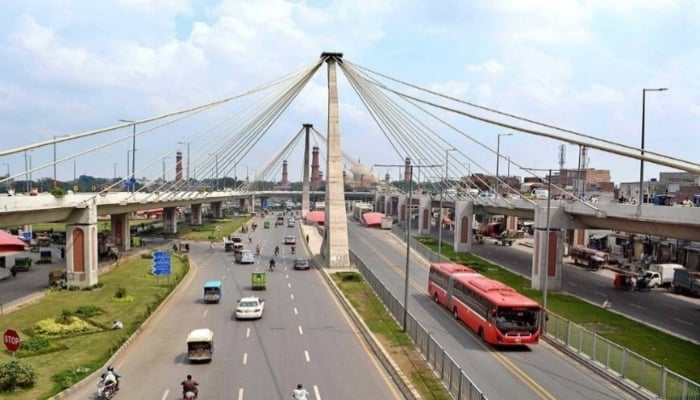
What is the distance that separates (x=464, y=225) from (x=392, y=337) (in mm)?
49599

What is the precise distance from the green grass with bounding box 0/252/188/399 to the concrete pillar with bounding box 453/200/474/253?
36019mm

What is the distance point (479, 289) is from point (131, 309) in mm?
21333

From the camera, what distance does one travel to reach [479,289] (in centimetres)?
3253

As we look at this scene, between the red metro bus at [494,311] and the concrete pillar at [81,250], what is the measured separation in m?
27.9

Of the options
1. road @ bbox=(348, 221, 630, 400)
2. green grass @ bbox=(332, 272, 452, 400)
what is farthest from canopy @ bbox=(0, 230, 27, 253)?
road @ bbox=(348, 221, 630, 400)

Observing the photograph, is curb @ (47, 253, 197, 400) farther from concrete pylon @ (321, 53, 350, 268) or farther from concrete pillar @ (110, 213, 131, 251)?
concrete pillar @ (110, 213, 131, 251)

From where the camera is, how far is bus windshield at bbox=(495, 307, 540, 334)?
29.1m

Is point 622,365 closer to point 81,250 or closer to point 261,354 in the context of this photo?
point 261,354

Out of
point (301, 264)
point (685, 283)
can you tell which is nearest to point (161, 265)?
point (301, 264)

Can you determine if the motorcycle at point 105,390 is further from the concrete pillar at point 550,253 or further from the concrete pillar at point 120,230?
the concrete pillar at point 120,230

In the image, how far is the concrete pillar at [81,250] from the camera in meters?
46.3

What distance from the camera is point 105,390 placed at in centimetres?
2133

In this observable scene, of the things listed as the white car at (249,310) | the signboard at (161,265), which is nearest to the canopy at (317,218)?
the signboard at (161,265)

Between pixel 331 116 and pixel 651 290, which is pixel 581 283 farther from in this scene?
pixel 331 116
